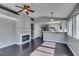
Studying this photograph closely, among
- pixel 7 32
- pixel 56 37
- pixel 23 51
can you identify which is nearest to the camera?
pixel 23 51

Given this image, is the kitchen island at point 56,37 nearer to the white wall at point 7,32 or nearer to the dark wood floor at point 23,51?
the dark wood floor at point 23,51

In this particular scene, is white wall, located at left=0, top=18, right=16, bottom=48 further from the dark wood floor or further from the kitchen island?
the kitchen island

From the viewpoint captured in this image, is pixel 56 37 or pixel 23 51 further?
pixel 56 37

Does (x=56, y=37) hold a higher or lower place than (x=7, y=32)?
lower

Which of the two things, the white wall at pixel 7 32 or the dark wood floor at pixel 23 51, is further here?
the white wall at pixel 7 32

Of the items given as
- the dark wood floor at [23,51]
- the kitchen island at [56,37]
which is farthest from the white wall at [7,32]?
the kitchen island at [56,37]

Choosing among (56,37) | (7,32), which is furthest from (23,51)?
(56,37)

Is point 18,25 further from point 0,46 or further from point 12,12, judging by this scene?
point 0,46

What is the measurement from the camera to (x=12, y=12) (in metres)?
5.22

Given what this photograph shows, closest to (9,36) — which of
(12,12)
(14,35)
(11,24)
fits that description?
(14,35)

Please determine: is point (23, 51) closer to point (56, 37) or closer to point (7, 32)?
point (7, 32)

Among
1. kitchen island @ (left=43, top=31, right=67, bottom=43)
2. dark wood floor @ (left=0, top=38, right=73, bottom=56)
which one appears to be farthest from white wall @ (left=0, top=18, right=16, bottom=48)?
kitchen island @ (left=43, top=31, right=67, bottom=43)

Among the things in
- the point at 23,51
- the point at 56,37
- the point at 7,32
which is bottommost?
the point at 23,51

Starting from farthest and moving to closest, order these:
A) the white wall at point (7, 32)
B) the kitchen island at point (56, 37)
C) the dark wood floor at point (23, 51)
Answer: the kitchen island at point (56, 37) < the white wall at point (7, 32) < the dark wood floor at point (23, 51)
